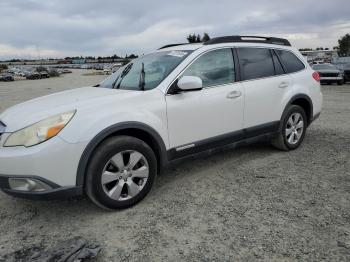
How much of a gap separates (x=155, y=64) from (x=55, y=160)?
1905 mm

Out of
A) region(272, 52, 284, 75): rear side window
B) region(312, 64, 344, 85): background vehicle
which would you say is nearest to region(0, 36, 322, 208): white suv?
region(272, 52, 284, 75): rear side window

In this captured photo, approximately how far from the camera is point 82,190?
11.0 feet

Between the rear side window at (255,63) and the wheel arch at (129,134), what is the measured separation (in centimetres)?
164

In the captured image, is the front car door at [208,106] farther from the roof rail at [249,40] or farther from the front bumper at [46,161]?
the front bumper at [46,161]

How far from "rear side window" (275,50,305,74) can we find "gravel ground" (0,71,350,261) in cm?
148

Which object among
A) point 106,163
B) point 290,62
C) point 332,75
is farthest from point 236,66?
point 332,75

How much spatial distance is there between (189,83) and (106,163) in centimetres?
123

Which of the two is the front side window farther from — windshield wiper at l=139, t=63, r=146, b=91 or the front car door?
windshield wiper at l=139, t=63, r=146, b=91

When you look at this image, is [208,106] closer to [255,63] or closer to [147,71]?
[147,71]

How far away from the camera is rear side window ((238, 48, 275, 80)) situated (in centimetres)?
474

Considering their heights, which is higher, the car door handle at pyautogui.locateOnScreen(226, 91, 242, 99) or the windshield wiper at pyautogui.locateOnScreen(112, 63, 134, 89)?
the windshield wiper at pyautogui.locateOnScreen(112, 63, 134, 89)

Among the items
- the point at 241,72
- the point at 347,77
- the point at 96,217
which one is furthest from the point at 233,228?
the point at 347,77

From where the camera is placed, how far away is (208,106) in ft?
13.7

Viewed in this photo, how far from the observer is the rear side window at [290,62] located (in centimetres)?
533
